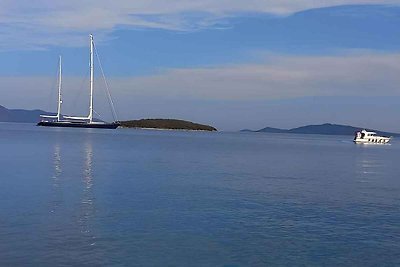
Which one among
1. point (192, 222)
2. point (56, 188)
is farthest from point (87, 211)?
point (56, 188)

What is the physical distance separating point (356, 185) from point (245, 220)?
2254cm

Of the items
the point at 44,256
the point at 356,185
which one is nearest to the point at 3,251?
the point at 44,256

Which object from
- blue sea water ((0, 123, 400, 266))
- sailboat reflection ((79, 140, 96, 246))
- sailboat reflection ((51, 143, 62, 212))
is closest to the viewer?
blue sea water ((0, 123, 400, 266))

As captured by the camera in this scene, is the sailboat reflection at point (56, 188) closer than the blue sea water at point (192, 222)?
No

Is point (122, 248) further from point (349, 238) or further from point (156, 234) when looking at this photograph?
point (349, 238)

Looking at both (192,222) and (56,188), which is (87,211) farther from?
(56,188)

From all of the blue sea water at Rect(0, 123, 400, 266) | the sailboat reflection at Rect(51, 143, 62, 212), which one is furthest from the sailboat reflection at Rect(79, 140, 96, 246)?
the sailboat reflection at Rect(51, 143, 62, 212)

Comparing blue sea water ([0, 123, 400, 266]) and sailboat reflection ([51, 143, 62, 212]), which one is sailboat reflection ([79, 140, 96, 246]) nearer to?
blue sea water ([0, 123, 400, 266])

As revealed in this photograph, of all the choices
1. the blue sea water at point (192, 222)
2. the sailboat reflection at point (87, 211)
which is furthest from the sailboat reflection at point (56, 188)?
the sailboat reflection at point (87, 211)

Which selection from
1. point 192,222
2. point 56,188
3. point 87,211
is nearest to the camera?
point 192,222

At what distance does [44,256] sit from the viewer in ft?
63.8

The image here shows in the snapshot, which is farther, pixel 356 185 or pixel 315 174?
pixel 315 174

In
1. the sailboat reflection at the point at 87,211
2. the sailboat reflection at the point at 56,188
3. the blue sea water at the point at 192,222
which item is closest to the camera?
the blue sea water at the point at 192,222

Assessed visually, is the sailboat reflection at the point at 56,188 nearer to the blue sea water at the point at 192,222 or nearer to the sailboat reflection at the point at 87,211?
the blue sea water at the point at 192,222
